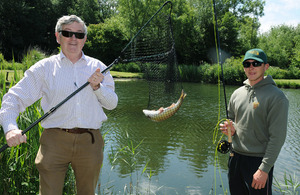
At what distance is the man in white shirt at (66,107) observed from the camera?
2.12 meters

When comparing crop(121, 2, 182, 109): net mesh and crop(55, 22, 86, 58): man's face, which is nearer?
crop(55, 22, 86, 58): man's face

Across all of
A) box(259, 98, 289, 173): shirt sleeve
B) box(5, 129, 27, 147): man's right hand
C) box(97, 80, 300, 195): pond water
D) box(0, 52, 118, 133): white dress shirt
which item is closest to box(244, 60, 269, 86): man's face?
box(259, 98, 289, 173): shirt sleeve

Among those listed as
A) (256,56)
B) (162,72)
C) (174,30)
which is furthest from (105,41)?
(256,56)

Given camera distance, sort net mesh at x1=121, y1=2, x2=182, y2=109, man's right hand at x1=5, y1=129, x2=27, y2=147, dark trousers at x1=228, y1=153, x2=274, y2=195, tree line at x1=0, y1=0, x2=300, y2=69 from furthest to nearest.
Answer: tree line at x1=0, y1=0, x2=300, y2=69, net mesh at x1=121, y1=2, x2=182, y2=109, dark trousers at x1=228, y1=153, x2=274, y2=195, man's right hand at x1=5, y1=129, x2=27, y2=147

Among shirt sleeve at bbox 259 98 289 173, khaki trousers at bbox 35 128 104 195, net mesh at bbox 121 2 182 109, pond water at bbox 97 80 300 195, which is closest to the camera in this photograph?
khaki trousers at bbox 35 128 104 195

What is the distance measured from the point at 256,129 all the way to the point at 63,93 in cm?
163

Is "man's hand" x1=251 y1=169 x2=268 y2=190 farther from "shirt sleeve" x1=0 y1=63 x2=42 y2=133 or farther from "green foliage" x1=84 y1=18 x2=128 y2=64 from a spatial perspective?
"green foliage" x1=84 y1=18 x2=128 y2=64

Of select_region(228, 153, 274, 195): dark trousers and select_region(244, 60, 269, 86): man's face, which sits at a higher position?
select_region(244, 60, 269, 86): man's face

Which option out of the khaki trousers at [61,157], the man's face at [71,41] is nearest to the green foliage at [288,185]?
the khaki trousers at [61,157]

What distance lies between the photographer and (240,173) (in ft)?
8.47

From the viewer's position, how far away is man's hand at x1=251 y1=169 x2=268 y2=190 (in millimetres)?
2307

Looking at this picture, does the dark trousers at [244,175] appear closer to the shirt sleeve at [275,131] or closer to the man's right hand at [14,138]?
the shirt sleeve at [275,131]

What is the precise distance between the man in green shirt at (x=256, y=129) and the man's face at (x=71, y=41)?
1.48 meters

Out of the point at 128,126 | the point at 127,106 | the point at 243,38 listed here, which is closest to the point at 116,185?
the point at 128,126
